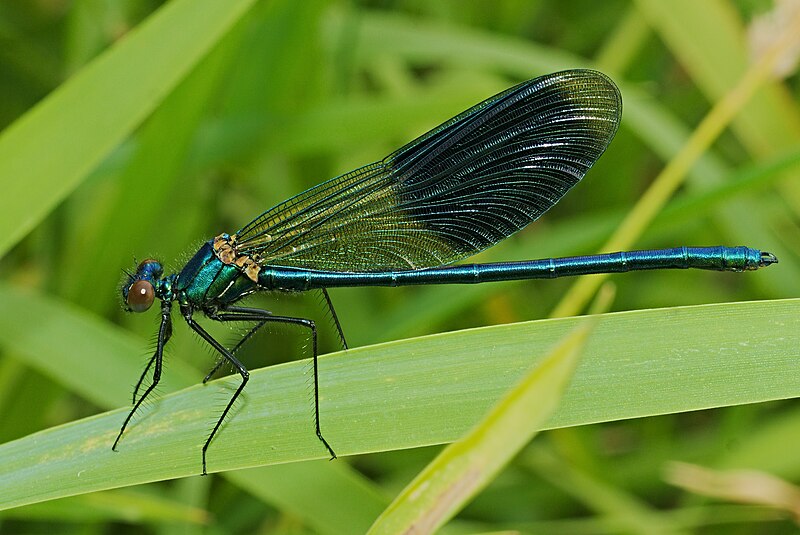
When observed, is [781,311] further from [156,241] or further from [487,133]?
[156,241]

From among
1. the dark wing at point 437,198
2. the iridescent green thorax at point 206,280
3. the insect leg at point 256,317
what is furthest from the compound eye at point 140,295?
the dark wing at point 437,198

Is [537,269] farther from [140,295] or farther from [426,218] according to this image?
[140,295]

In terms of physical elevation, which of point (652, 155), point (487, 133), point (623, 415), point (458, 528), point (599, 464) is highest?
point (652, 155)

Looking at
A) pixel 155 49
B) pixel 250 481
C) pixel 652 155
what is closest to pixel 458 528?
pixel 250 481

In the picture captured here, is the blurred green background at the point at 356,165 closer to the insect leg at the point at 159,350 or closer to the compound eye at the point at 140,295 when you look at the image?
the insect leg at the point at 159,350

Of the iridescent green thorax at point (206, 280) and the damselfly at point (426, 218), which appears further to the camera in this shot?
the iridescent green thorax at point (206, 280)

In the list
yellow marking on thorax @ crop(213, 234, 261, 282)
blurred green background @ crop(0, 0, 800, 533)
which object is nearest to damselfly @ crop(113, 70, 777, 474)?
yellow marking on thorax @ crop(213, 234, 261, 282)
